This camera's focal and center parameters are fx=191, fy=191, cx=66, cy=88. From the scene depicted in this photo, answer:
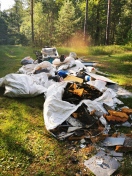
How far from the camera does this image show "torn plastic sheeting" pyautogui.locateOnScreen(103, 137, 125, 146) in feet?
10.8

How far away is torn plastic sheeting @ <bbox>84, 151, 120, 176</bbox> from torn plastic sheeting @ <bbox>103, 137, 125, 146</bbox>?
0.26 m

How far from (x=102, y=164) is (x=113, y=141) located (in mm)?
584

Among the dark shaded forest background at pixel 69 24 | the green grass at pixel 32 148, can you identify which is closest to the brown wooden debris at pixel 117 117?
the green grass at pixel 32 148

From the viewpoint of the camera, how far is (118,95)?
5.37 m

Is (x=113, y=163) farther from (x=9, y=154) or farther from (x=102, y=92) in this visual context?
(x=102, y=92)

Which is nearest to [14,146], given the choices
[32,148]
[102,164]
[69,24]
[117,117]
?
[32,148]

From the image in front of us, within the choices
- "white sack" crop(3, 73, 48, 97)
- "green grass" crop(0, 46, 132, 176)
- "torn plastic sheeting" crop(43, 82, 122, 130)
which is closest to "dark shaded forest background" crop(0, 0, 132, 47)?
"white sack" crop(3, 73, 48, 97)

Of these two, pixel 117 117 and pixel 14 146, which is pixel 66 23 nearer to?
pixel 117 117

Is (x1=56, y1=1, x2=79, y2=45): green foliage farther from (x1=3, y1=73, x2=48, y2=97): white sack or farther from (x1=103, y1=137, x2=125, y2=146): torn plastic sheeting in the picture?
(x1=103, y1=137, x2=125, y2=146): torn plastic sheeting

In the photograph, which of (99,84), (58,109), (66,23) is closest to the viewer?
(58,109)

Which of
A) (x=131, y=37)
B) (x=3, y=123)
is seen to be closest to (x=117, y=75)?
(x=3, y=123)

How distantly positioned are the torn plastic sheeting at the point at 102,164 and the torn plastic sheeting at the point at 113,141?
257 millimetres

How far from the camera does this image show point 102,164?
114 inches

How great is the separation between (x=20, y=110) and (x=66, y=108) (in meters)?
1.28
